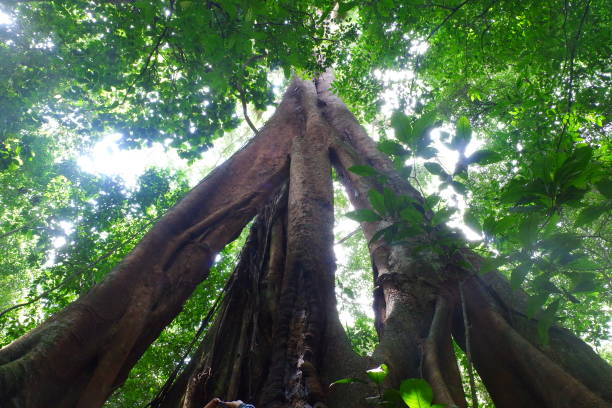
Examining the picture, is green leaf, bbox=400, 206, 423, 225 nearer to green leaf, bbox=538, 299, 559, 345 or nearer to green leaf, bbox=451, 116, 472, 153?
green leaf, bbox=451, 116, 472, 153

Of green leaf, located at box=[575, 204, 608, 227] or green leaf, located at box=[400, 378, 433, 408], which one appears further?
green leaf, located at box=[575, 204, 608, 227]

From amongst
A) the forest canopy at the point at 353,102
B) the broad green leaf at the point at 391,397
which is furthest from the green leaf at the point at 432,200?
the broad green leaf at the point at 391,397

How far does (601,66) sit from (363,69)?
258 centimetres

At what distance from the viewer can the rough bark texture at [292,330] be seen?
1.65m

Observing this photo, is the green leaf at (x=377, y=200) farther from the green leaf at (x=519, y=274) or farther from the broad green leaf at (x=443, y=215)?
the green leaf at (x=519, y=274)

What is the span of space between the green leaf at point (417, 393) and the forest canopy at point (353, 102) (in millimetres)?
548

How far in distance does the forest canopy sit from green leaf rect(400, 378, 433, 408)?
1.80 feet

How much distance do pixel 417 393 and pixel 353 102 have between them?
4651mm

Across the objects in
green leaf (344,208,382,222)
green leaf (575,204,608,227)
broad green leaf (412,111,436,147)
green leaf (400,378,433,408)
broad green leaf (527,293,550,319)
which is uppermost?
broad green leaf (412,111,436,147)

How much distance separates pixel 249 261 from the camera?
128 inches

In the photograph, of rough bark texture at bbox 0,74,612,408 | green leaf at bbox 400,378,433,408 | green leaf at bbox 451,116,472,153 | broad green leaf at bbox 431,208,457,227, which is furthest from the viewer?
rough bark texture at bbox 0,74,612,408

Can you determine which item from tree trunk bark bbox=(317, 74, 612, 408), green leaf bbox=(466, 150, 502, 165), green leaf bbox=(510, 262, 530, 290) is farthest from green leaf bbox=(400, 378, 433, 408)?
green leaf bbox=(466, 150, 502, 165)

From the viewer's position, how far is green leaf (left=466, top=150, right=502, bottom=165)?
144 centimetres

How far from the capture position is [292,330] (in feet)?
6.21
